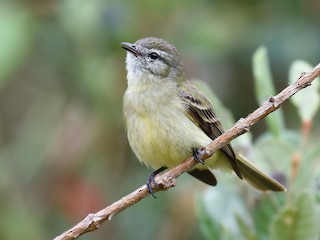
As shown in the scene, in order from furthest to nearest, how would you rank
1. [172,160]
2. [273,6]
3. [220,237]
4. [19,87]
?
[19,87] → [273,6] → [172,160] → [220,237]

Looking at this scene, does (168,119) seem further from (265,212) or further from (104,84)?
(104,84)

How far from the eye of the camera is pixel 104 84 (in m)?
4.91

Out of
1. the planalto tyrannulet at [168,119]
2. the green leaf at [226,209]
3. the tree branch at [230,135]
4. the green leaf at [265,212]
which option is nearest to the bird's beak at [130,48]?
the planalto tyrannulet at [168,119]

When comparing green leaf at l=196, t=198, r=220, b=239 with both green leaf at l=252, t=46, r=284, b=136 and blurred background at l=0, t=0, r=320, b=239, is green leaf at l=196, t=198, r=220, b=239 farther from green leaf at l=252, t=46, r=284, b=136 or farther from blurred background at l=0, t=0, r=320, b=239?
blurred background at l=0, t=0, r=320, b=239

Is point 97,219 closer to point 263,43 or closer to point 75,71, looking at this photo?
point 75,71

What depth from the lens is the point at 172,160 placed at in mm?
3846

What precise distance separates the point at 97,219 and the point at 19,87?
3.15m

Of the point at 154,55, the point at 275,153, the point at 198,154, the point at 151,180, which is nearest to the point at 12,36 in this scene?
the point at 154,55

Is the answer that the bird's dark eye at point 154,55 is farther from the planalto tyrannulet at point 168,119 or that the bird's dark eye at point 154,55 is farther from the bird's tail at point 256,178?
the bird's tail at point 256,178

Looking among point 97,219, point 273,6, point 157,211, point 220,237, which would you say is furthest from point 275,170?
point 273,6

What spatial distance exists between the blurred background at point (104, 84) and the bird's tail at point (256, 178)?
0.72 meters

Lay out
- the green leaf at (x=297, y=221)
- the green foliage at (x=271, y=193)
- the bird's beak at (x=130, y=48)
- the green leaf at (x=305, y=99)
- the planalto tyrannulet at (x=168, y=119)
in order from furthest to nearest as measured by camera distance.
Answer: the bird's beak at (x=130, y=48), the planalto tyrannulet at (x=168, y=119), the green leaf at (x=305, y=99), the green foliage at (x=271, y=193), the green leaf at (x=297, y=221)

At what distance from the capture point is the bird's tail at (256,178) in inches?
141

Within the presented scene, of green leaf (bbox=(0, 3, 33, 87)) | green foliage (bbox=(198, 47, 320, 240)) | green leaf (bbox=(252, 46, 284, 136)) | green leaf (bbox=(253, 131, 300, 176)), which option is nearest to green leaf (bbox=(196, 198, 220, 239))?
green foliage (bbox=(198, 47, 320, 240))
